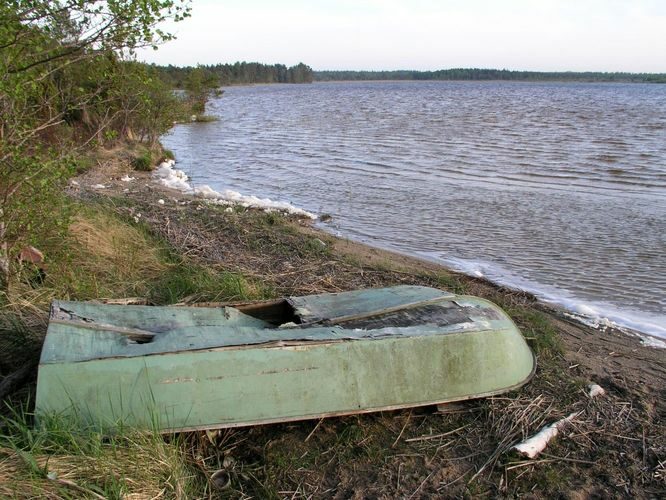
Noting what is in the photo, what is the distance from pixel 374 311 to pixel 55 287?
2467 mm

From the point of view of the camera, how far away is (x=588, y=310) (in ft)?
18.6

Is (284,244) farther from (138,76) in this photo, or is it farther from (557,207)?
(557,207)

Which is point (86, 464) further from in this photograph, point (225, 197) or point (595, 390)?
point (225, 197)

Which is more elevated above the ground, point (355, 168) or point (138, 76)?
point (138, 76)

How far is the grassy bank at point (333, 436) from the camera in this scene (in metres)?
2.54

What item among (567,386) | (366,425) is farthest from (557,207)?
(366,425)

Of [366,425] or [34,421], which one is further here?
[366,425]

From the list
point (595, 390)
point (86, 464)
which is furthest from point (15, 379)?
point (595, 390)

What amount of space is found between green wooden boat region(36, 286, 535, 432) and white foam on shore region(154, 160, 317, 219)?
19.3 feet

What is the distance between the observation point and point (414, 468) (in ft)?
9.86

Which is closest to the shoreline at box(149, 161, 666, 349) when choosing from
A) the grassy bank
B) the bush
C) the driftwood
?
the grassy bank

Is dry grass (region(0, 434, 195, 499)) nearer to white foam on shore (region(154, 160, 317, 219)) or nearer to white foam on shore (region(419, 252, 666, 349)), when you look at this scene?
white foam on shore (region(419, 252, 666, 349))

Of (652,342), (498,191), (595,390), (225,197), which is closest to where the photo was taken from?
(595,390)

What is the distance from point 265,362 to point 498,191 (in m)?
9.11
